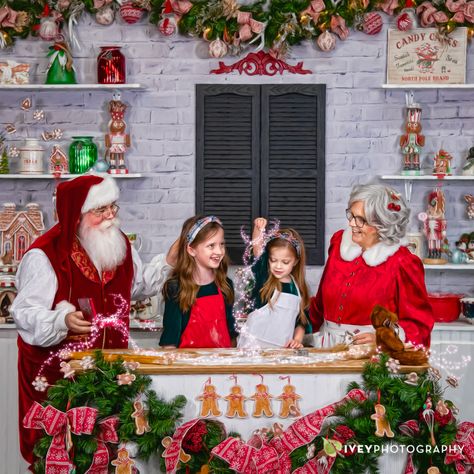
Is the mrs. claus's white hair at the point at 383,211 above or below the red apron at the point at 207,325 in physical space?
above

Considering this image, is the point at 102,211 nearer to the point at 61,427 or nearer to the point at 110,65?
the point at 61,427

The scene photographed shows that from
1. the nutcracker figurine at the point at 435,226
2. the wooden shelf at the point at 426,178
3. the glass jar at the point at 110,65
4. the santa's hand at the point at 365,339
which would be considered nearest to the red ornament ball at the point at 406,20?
the wooden shelf at the point at 426,178

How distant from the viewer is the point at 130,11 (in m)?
5.52

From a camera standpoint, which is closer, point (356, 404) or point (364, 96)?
point (356, 404)

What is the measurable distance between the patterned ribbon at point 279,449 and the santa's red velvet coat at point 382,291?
2.24 feet

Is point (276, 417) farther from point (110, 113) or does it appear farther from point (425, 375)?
point (110, 113)

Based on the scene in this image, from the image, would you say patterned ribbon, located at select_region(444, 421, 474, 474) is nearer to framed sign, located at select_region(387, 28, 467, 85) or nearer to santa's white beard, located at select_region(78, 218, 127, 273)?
santa's white beard, located at select_region(78, 218, 127, 273)

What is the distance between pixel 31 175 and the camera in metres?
5.53

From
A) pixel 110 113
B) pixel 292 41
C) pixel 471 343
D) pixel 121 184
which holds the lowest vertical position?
pixel 471 343

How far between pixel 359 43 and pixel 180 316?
2.21 meters

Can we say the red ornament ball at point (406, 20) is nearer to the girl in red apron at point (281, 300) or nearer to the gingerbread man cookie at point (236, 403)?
the girl in red apron at point (281, 300)

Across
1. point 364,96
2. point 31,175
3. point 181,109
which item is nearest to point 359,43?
point 364,96

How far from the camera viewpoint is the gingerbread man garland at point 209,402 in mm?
3475

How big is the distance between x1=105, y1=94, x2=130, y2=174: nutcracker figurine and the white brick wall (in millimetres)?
127
